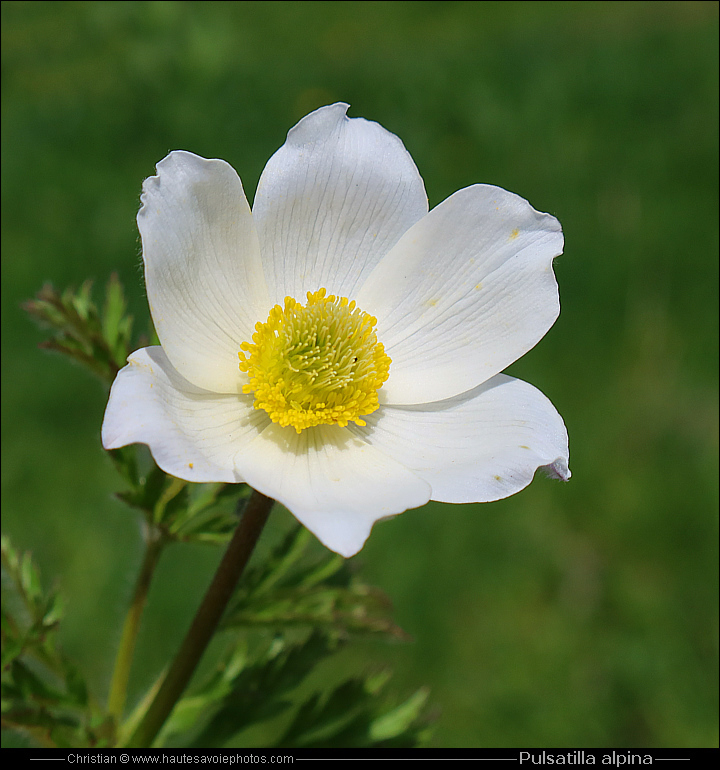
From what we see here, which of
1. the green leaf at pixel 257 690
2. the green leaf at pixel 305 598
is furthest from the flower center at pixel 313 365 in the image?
the green leaf at pixel 257 690

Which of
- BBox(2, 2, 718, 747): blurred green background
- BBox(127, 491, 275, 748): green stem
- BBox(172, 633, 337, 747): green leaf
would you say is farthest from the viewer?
BBox(2, 2, 718, 747): blurred green background

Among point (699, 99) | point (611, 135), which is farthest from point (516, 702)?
point (699, 99)

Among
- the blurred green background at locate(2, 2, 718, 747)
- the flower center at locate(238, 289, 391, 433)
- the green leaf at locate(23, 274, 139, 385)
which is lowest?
the blurred green background at locate(2, 2, 718, 747)

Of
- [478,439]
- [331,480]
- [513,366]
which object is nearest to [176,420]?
[331,480]

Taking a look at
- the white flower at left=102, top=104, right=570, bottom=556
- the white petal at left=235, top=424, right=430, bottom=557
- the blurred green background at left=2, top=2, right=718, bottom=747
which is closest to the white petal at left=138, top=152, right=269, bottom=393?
the white flower at left=102, top=104, right=570, bottom=556

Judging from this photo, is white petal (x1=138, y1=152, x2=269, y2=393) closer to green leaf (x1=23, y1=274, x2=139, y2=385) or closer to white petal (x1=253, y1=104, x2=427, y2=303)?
white petal (x1=253, y1=104, x2=427, y2=303)

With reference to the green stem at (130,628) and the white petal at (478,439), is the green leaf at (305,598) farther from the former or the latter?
the white petal at (478,439)
